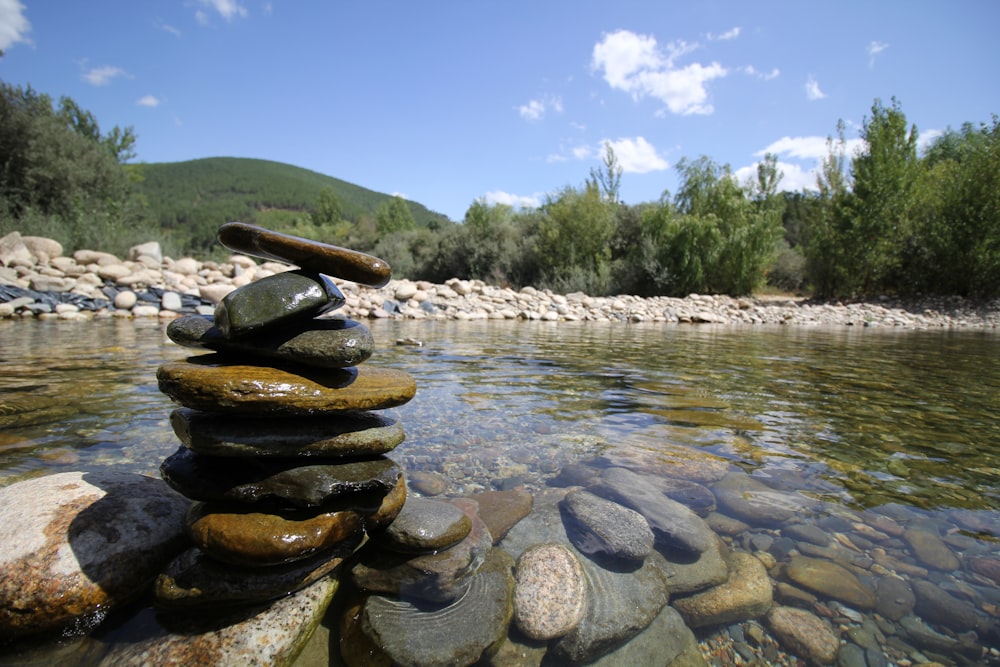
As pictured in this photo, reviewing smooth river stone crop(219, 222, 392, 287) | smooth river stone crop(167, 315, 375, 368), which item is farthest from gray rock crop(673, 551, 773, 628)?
smooth river stone crop(219, 222, 392, 287)

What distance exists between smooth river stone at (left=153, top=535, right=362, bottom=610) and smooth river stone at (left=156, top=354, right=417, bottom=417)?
0.55 meters

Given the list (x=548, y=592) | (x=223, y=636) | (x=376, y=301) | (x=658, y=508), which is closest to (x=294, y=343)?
(x=223, y=636)

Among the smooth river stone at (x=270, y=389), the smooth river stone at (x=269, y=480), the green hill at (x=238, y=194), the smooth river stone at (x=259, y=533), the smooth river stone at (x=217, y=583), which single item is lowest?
the smooth river stone at (x=217, y=583)

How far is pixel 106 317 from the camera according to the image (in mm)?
A: 12953

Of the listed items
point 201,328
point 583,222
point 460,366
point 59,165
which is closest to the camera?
point 201,328

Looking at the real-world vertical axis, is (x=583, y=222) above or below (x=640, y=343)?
above

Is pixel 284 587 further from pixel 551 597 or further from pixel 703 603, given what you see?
pixel 703 603

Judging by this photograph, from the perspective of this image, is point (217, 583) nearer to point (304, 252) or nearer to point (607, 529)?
point (304, 252)

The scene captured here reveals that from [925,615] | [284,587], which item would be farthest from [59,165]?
[925,615]

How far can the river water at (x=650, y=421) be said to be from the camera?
274 cm

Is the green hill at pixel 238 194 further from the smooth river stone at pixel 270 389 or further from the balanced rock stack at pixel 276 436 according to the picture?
the smooth river stone at pixel 270 389

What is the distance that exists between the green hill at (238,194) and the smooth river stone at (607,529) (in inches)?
3563

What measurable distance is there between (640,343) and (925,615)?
8.81 metres

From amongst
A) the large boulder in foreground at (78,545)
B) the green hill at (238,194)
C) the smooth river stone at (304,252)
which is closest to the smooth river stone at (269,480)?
A: the large boulder in foreground at (78,545)
